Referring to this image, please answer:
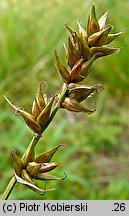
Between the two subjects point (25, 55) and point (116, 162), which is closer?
point (116, 162)

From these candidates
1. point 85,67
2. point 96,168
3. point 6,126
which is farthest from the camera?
point 6,126

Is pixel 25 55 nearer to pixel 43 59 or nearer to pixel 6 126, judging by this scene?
pixel 43 59

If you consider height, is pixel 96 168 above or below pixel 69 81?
below

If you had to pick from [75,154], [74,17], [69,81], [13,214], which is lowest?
[75,154]

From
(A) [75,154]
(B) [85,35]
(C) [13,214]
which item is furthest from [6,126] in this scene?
(B) [85,35]

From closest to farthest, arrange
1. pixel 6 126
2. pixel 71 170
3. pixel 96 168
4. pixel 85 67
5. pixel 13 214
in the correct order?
pixel 85 67, pixel 13 214, pixel 71 170, pixel 96 168, pixel 6 126

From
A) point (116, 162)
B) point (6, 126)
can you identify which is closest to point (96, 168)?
point (116, 162)
